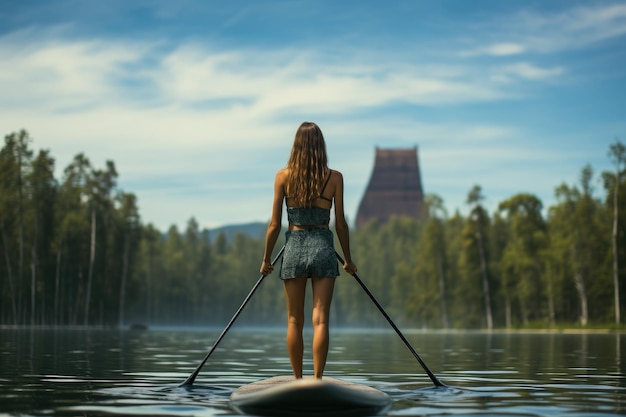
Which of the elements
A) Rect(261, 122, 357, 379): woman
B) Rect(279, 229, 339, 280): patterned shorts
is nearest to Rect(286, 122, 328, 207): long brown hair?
Rect(261, 122, 357, 379): woman

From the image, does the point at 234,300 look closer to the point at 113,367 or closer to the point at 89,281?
the point at 89,281

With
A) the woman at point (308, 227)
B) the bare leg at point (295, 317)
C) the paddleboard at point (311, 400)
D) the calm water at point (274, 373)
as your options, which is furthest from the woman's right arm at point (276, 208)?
the calm water at point (274, 373)

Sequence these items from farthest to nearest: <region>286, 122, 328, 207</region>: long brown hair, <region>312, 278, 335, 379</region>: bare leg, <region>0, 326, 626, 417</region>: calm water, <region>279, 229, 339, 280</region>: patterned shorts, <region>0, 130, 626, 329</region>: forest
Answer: <region>0, 130, 626, 329</region>: forest < <region>286, 122, 328, 207</region>: long brown hair < <region>279, 229, 339, 280</region>: patterned shorts < <region>312, 278, 335, 379</region>: bare leg < <region>0, 326, 626, 417</region>: calm water

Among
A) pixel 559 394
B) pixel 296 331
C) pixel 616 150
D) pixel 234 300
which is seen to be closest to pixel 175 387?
pixel 296 331

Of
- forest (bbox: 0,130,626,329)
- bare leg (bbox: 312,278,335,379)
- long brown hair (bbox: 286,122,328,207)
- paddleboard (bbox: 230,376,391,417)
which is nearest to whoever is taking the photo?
paddleboard (bbox: 230,376,391,417)

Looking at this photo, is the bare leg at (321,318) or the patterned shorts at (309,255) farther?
the patterned shorts at (309,255)

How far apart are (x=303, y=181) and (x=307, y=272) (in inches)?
42.2

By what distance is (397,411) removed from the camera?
34.5 ft

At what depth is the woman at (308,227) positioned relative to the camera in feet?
36.6

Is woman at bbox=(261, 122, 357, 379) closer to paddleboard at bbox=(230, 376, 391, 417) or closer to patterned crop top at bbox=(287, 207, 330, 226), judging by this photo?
patterned crop top at bbox=(287, 207, 330, 226)

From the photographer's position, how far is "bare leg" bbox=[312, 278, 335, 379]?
11.0 m

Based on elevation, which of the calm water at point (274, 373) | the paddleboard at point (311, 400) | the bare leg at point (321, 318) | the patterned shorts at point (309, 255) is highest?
the patterned shorts at point (309, 255)

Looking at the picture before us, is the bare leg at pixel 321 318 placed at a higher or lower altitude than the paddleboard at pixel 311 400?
higher

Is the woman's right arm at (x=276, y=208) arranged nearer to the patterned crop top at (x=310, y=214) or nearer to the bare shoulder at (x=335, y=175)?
the patterned crop top at (x=310, y=214)
